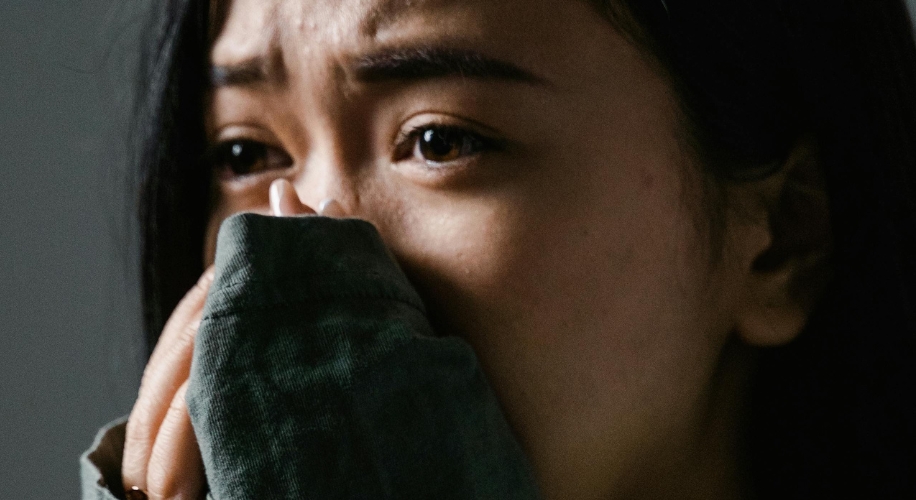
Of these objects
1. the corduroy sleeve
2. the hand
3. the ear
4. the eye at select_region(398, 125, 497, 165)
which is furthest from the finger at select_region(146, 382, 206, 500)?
the ear

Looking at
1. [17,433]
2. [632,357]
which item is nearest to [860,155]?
[632,357]

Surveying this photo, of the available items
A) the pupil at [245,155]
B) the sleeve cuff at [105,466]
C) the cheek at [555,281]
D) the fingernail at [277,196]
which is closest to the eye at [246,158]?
the pupil at [245,155]

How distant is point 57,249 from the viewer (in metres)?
1.75

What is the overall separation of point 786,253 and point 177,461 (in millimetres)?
691

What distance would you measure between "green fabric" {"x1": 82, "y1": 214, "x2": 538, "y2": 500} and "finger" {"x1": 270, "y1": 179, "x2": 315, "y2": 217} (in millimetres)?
86

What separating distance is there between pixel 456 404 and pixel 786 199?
0.48 metres

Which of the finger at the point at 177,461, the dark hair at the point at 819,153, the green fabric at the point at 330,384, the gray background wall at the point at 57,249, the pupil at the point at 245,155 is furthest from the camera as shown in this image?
the gray background wall at the point at 57,249

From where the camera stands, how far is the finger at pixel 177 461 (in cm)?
97

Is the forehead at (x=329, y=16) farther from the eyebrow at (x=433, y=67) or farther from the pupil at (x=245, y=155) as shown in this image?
the pupil at (x=245, y=155)

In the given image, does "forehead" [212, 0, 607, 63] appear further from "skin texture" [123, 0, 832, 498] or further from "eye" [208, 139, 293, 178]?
"eye" [208, 139, 293, 178]

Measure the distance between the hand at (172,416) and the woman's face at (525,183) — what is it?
9 cm

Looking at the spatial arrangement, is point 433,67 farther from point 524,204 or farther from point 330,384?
point 330,384

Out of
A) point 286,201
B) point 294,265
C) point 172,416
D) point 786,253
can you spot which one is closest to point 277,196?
point 286,201

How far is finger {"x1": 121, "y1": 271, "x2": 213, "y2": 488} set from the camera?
1009mm
